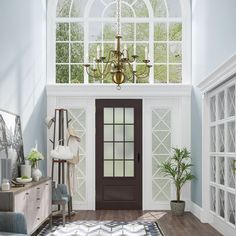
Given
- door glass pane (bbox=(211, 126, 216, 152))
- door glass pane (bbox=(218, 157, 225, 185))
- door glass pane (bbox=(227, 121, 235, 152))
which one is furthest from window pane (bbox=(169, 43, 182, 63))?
door glass pane (bbox=(227, 121, 235, 152))

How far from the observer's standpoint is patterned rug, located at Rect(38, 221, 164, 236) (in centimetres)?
718

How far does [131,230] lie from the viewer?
24.3 feet

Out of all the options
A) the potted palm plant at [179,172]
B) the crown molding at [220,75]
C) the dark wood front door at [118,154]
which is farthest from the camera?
the dark wood front door at [118,154]

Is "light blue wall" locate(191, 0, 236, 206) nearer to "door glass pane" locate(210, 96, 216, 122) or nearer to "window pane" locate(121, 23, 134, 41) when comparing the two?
"door glass pane" locate(210, 96, 216, 122)

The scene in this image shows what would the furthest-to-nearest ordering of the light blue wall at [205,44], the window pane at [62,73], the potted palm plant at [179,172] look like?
the window pane at [62,73] < the potted palm plant at [179,172] < the light blue wall at [205,44]

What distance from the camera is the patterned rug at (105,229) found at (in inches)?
283

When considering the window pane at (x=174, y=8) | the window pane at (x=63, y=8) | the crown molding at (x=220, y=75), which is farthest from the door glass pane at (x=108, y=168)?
the window pane at (x=174, y=8)

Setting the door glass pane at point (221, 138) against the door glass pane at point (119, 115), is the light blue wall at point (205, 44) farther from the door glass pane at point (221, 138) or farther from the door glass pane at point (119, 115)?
the door glass pane at point (119, 115)

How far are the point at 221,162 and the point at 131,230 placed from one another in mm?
1683

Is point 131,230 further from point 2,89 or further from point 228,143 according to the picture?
point 2,89

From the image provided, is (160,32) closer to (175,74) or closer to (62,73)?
(175,74)

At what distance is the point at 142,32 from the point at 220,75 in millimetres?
3531

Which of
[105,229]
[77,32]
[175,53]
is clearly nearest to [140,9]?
[175,53]

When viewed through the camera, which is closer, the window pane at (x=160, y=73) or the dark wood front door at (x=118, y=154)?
the dark wood front door at (x=118, y=154)
